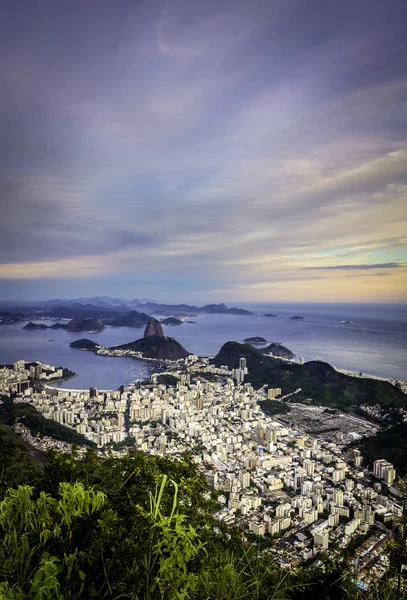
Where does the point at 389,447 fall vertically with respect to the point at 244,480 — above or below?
below

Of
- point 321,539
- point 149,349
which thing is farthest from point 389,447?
point 149,349

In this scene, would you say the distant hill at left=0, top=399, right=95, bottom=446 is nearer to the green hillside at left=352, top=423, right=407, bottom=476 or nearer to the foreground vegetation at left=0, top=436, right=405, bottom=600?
the green hillside at left=352, top=423, right=407, bottom=476

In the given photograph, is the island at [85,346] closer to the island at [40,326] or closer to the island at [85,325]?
the island at [40,326]

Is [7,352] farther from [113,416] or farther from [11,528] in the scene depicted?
[11,528]

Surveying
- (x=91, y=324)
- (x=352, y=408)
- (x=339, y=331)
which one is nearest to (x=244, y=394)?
(x=352, y=408)

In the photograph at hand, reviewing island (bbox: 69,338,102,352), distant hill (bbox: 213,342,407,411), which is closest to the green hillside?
distant hill (bbox: 213,342,407,411)

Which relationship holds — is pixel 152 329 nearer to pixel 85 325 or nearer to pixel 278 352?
pixel 278 352
